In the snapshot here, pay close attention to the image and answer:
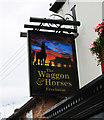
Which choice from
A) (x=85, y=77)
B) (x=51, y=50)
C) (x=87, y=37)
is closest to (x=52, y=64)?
(x=51, y=50)

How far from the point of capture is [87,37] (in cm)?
1029

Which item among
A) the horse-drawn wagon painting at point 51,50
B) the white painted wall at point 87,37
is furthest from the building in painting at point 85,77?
the horse-drawn wagon painting at point 51,50

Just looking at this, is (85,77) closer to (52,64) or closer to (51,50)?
(52,64)

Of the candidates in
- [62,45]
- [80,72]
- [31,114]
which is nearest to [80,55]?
[80,72]

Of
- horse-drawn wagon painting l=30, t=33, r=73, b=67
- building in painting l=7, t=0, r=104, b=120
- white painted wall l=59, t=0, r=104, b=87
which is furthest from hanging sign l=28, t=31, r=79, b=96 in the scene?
white painted wall l=59, t=0, r=104, b=87

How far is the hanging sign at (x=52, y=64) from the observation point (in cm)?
871

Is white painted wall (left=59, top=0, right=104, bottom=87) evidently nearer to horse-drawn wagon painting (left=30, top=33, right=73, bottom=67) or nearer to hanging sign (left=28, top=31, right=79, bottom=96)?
hanging sign (left=28, top=31, right=79, bottom=96)

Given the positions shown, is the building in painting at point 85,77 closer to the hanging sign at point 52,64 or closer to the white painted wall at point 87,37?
the white painted wall at point 87,37

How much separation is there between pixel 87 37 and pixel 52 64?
183 centimetres

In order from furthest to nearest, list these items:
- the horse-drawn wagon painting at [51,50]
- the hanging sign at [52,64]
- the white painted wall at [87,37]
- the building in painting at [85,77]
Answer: the white painted wall at [87,37] → the horse-drawn wagon painting at [51,50] → the hanging sign at [52,64] → the building in painting at [85,77]

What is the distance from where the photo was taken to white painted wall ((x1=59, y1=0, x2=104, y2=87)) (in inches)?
386

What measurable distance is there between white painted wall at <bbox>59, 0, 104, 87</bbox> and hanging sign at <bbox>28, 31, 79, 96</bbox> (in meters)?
0.70

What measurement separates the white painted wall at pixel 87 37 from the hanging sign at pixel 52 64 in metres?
0.70

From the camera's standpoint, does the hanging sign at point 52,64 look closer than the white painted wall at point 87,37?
Yes
